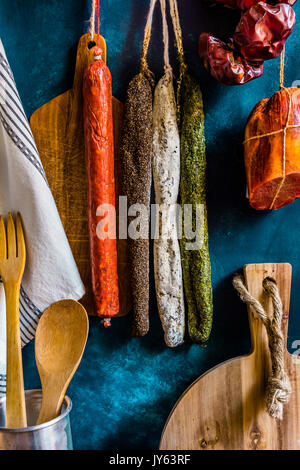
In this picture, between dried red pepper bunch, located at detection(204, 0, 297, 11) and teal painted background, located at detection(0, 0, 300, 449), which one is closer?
dried red pepper bunch, located at detection(204, 0, 297, 11)

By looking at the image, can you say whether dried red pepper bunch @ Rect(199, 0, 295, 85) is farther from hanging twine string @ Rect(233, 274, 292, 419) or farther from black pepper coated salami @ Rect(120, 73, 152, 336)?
hanging twine string @ Rect(233, 274, 292, 419)

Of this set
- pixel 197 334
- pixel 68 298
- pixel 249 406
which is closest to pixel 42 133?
pixel 68 298

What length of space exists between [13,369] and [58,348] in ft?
0.35

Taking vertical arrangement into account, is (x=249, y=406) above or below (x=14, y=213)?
below

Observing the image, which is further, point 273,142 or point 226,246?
point 226,246

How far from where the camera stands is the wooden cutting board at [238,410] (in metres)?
0.94

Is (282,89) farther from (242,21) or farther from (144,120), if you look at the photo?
(144,120)

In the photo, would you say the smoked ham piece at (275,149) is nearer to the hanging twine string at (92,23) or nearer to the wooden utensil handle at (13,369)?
the hanging twine string at (92,23)

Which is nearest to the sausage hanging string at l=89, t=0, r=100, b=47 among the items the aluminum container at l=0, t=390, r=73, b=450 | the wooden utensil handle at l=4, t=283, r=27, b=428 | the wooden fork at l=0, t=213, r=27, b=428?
the wooden fork at l=0, t=213, r=27, b=428

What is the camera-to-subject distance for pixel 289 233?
1022 millimetres

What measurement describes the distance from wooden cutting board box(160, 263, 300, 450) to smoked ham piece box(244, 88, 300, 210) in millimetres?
233

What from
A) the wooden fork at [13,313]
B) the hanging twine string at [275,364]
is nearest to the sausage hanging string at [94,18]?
the wooden fork at [13,313]

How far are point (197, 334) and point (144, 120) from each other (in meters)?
0.55

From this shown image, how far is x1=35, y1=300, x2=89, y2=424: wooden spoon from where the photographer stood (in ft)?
2.67
